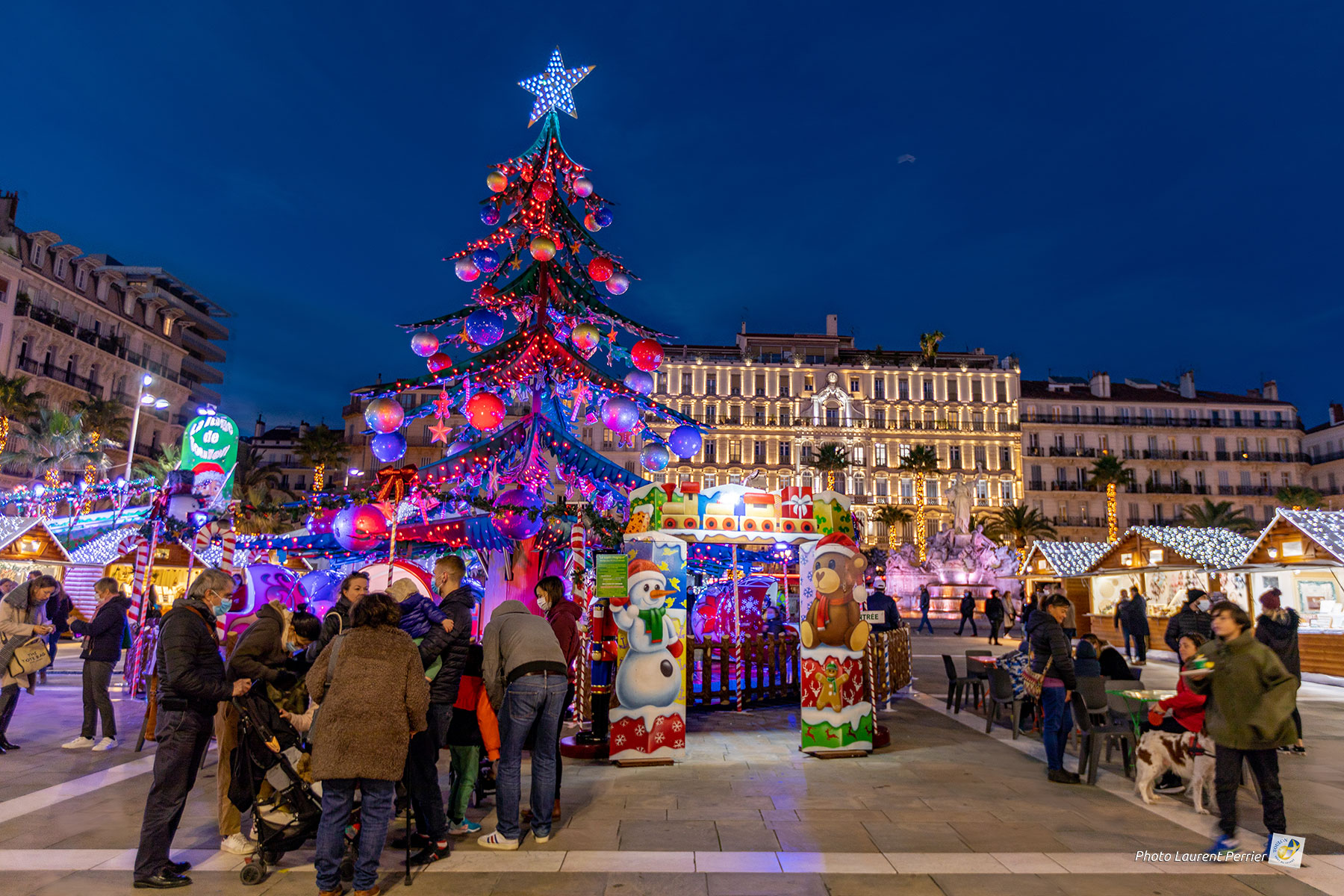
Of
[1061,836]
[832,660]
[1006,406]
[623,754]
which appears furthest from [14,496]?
[1006,406]

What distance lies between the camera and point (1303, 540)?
1507cm

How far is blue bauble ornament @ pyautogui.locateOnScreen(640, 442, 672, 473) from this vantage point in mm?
11000

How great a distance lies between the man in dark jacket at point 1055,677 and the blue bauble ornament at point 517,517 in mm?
6061

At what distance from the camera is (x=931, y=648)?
20.3 metres

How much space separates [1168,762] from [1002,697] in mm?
2649

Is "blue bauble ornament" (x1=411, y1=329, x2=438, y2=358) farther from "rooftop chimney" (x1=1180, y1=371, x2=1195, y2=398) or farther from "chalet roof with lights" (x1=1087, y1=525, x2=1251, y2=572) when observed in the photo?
"rooftop chimney" (x1=1180, y1=371, x2=1195, y2=398)

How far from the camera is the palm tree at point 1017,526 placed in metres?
49.8

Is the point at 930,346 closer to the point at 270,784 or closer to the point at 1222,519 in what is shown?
the point at 1222,519

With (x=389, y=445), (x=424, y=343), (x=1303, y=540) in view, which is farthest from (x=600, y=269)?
(x=1303, y=540)

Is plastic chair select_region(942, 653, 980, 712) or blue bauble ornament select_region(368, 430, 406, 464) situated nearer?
blue bauble ornament select_region(368, 430, 406, 464)

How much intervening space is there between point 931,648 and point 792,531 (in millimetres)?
13840

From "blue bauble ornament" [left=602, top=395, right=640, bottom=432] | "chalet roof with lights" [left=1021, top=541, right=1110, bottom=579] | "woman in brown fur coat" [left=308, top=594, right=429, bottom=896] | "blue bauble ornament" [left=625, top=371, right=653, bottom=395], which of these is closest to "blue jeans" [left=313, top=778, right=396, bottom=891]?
"woman in brown fur coat" [left=308, top=594, right=429, bottom=896]

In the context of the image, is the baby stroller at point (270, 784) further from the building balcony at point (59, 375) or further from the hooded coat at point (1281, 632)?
the building balcony at point (59, 375)

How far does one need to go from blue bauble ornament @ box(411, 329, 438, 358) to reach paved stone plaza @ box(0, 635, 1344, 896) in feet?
19.1
